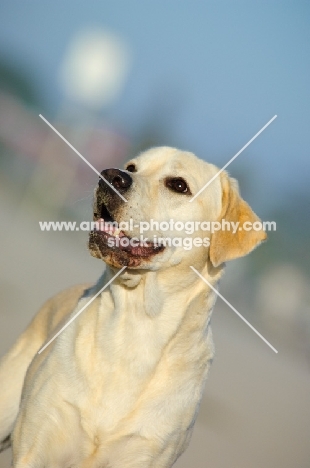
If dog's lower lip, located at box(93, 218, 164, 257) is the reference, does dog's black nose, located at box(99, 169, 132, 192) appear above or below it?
above

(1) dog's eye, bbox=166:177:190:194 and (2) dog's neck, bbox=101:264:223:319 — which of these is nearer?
(2) dog's neck, bbox=101:264:223:319

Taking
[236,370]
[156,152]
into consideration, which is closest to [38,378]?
[156,152]

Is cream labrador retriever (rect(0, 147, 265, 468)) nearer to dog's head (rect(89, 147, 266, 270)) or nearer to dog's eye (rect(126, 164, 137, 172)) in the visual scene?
dog's head (rect(89, 147, 266, 270))

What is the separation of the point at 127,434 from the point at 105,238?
1.14m

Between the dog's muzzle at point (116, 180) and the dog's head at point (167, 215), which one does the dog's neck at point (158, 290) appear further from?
the dog's muzzle at point (116, 180)

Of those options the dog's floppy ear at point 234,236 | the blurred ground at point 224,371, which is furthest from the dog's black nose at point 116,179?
the blurred ground at point 224,371

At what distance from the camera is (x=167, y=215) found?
17.9 feet

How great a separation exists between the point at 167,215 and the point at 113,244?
48 centimetres

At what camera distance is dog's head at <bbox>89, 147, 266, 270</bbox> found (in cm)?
516

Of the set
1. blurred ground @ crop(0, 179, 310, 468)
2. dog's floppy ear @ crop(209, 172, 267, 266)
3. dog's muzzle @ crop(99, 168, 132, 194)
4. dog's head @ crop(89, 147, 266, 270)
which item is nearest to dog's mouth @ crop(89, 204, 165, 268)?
dog's head @ crop(89, 147, 266, 270)

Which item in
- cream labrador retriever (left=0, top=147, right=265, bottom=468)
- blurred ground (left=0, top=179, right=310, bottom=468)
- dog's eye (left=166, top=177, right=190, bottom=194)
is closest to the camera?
cream labrador retriever (left=0, top=147, right=265, bottom=468)

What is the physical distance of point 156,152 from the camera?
5.91 metres

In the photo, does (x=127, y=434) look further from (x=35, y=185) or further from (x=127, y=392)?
(x=35, y=185)

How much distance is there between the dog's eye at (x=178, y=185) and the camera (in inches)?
222
